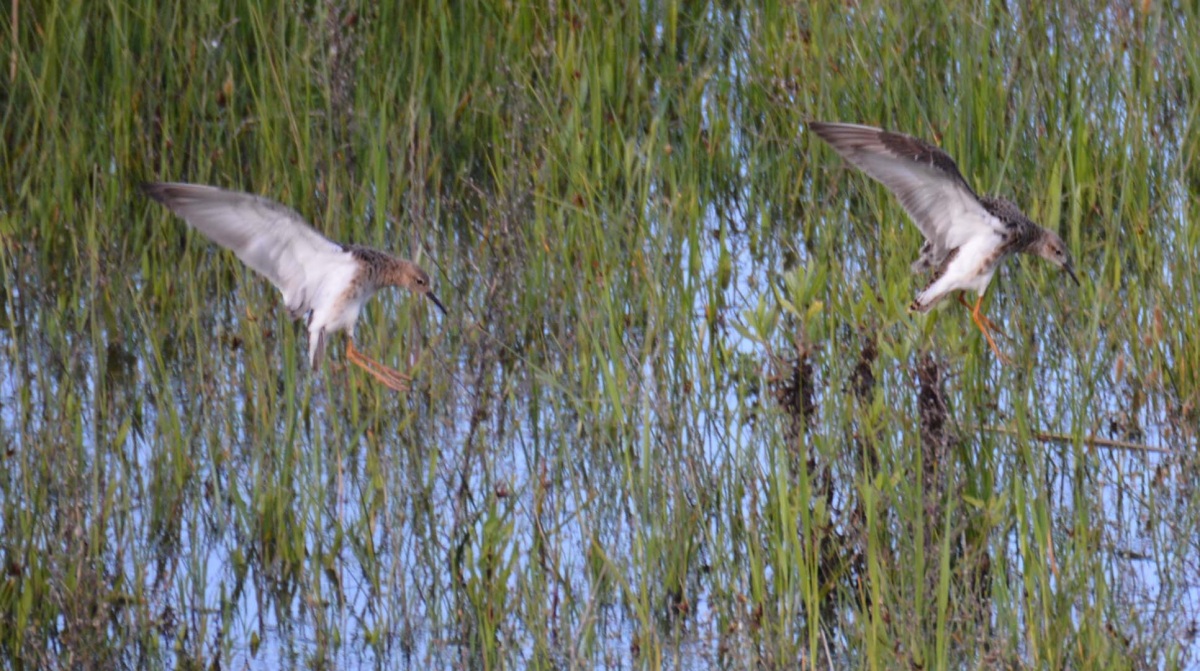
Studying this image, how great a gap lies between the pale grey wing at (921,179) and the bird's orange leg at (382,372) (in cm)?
120

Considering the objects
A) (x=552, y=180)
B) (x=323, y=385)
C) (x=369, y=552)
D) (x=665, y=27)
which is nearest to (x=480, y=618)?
(x=369, y=552)

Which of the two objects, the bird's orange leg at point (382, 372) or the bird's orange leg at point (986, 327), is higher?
the bird's orange leg at point (986, 327)

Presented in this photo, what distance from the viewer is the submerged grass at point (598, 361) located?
378 cm

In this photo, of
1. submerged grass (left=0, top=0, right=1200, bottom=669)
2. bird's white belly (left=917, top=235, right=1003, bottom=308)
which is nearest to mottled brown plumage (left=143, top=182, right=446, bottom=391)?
submerged grass (left=0, top=0, right=1200, bottom=669)

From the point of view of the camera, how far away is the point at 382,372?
4766 mm

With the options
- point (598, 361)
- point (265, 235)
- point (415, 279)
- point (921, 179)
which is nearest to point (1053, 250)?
point (921, 179)

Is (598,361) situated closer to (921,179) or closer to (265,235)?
(265,235)

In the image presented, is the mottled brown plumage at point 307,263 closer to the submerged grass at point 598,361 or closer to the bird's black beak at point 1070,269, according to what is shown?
the submerged grass at point 598,361

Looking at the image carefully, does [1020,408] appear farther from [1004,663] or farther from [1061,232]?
[1061,232]

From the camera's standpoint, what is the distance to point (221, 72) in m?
6.14

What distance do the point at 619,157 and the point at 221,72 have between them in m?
1.42

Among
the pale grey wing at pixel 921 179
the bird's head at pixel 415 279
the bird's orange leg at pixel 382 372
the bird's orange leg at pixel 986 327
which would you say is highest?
the pale grey wing at pixel 921 179

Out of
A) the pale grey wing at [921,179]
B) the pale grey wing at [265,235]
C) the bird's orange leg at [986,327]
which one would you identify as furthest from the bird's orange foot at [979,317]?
the pale grey wing at [265,235]

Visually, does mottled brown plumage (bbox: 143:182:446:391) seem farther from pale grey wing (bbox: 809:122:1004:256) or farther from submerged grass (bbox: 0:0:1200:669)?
pale grey wing (bbox: 809:122:1004:256)
